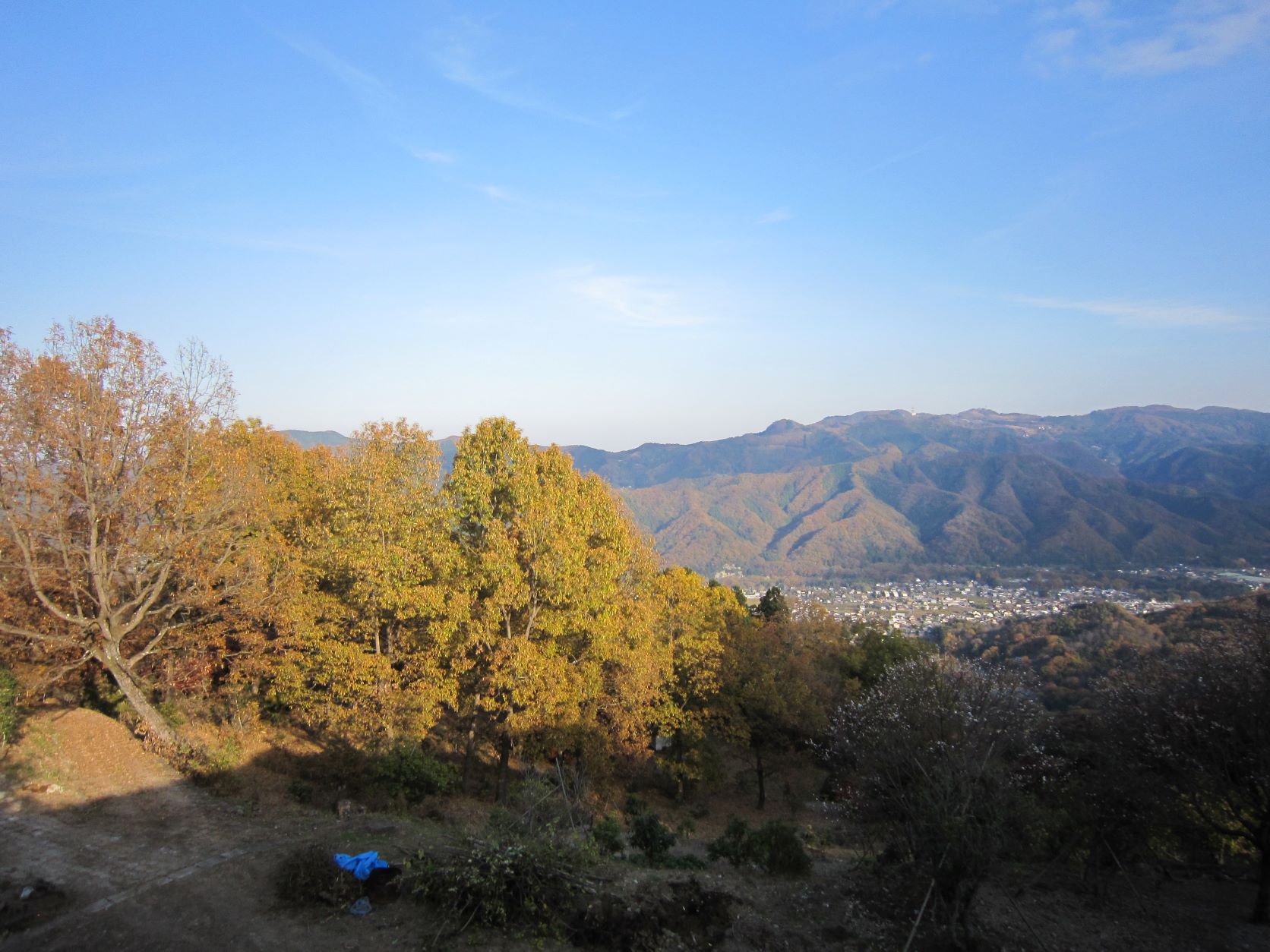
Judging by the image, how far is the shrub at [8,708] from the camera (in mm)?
11953

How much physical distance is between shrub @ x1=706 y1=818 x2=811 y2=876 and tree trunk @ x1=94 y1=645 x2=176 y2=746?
12.1m

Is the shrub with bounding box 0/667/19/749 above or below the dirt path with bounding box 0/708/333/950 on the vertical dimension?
above

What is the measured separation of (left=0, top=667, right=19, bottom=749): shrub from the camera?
11953mm

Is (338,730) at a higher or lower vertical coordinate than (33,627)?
lower

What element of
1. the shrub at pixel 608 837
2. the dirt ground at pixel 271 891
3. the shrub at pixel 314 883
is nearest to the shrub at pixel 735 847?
the dirt ground at pixel 271 891

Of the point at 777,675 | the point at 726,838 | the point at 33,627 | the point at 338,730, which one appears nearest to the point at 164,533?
the point at 33,627

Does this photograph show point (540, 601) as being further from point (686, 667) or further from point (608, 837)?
point (686, 667)

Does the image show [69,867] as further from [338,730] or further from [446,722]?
[446,722]

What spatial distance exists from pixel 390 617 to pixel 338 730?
2926mm

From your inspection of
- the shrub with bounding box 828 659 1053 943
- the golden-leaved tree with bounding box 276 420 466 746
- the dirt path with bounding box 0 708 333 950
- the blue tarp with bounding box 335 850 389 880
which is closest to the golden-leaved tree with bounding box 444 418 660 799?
the golden-leaved tree with bounding box 276 420 466 746

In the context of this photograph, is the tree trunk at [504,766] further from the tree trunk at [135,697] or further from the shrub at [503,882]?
the tree trunk at [135,697]

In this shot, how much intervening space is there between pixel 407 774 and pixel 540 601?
4.80m

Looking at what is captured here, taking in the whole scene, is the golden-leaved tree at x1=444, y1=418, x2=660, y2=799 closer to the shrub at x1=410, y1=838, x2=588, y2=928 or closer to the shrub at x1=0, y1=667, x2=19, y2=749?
the shrub at x1=410, y1=838, x2=588, y2=928

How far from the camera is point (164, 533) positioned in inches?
543
